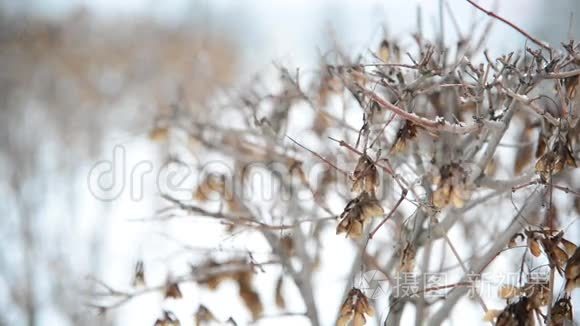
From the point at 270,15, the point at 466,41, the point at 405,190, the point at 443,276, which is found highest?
the point at 270,15

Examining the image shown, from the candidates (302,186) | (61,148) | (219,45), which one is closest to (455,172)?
(302,186)

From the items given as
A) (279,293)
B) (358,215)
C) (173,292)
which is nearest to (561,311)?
(358,215)

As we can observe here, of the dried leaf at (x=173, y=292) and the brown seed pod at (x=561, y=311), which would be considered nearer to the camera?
the brown seed pod at (x=561, y=311)

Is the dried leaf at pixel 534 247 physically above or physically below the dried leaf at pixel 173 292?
above

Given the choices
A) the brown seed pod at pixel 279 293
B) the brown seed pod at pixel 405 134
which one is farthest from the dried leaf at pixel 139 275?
the brown seed pod at pixel 405 134

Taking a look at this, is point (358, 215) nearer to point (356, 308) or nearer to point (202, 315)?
point (356, 308)

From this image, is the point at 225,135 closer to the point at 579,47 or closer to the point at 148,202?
the point at 579,47

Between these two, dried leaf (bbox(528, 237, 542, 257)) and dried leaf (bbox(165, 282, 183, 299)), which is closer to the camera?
dried leaf (bbox(528, 237, 542, 257))

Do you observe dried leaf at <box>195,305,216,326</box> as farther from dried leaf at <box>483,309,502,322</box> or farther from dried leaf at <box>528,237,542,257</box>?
dried leaf at <box>528,237,542,257</box>

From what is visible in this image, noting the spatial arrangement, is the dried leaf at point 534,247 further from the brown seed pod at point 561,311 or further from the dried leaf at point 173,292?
the dried leaf at point 173,292

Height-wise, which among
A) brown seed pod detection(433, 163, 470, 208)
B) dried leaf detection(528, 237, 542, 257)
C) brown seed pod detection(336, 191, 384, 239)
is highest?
brown seed pod detection(433, 163, 470, 208)

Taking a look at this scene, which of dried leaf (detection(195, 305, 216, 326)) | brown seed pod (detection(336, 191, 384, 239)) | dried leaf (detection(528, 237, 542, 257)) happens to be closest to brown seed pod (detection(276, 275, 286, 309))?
dried leaf (detection(195, 305, 216, 326))
